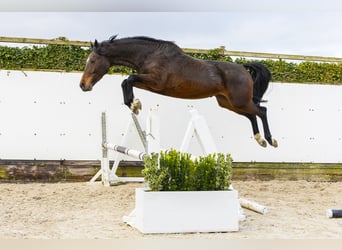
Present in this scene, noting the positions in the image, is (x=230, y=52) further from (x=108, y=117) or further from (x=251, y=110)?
(x=251, y=110)

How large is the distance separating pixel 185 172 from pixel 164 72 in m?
0.79

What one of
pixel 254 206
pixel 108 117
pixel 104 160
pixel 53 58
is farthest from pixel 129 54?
pixel 53 58

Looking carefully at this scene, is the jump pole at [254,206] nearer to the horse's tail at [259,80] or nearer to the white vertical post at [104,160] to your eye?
Answer: the horse's tail at [259,80]

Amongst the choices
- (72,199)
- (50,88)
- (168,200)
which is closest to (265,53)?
(50,88)

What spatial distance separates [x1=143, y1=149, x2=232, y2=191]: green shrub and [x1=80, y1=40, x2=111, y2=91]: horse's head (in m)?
0.72

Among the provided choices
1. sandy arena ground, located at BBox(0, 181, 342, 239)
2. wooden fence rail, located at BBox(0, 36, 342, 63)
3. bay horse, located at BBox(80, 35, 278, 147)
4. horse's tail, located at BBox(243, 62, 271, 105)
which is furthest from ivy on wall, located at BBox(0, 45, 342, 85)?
bay horse, located at BBox(80, 35, 278, 147)

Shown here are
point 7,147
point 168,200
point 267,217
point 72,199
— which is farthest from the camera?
point 7,147

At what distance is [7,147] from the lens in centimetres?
577

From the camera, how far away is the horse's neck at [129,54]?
3.58 metres

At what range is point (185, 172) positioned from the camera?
329 centimetres

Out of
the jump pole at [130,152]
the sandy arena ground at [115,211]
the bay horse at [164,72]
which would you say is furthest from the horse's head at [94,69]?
the sandy arena ground at [115,211]

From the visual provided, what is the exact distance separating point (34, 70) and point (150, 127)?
9.92 ft

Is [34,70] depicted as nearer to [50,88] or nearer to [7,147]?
[50,88]

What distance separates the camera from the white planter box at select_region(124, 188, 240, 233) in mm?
3189
